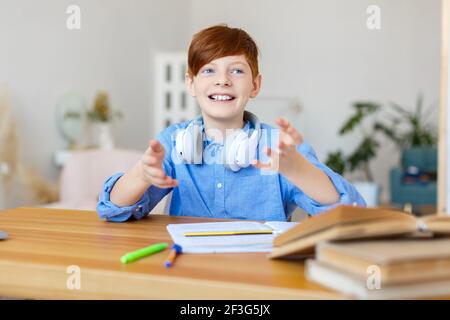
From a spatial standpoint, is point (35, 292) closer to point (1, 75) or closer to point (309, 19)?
point (1, 75)

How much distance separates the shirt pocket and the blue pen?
→ 491 mm

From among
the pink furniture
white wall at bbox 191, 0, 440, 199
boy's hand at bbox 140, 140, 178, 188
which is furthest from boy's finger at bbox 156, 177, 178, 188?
white wall at bbox 191, 0, 440, 199

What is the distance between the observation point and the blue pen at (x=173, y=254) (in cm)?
77

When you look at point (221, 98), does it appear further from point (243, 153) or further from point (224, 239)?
point (224, 239)

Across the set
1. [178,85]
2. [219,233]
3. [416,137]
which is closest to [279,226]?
[219,233]

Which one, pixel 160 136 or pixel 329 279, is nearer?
pixel 329 279

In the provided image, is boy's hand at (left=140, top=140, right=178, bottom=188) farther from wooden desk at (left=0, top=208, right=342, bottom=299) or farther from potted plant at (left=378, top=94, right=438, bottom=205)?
potted plant at (left=378, top=94, right=438, bottom=205)

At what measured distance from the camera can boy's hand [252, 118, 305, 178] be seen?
2.87 feet

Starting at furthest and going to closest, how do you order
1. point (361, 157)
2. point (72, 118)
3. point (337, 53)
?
point (337, 53)
point (361, 157)
point (72, 118)

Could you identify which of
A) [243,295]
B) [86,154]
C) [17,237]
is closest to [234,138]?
[17,237]

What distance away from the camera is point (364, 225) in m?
0.66

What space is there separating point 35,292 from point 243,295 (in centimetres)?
29

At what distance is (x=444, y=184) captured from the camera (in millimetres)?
2684

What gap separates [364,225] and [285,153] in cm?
28
